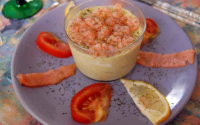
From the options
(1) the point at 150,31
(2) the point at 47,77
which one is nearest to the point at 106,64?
(2) the point at 47,77

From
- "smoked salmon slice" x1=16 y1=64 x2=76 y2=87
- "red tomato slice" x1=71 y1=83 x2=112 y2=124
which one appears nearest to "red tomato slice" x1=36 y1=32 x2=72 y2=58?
"smoked salmon slice" x1=16 y1=64 x2=76 y2=87

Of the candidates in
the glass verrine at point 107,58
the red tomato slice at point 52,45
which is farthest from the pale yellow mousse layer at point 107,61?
the red tomato slice at point 52,45

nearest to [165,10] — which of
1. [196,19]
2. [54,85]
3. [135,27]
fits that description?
[196,19]

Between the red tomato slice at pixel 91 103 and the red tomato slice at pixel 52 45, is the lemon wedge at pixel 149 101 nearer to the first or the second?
the red tomato slice at pixel 91 103

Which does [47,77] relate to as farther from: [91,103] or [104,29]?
[104,29]

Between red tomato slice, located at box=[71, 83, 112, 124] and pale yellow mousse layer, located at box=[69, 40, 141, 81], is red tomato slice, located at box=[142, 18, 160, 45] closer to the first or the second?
pale yellow mousse layer, located at box=[69, 40, 141, 81]

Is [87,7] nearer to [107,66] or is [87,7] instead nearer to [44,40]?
[44,40]
